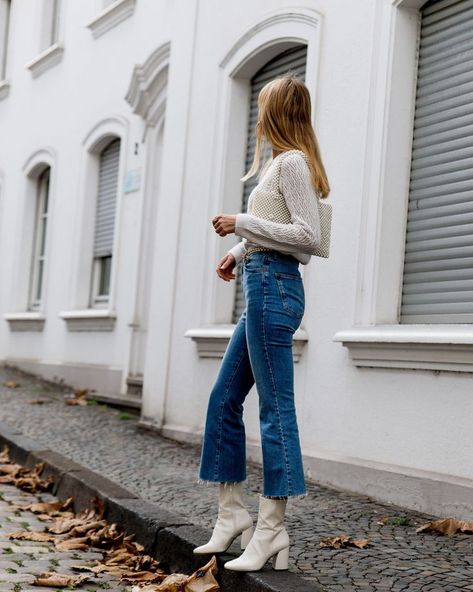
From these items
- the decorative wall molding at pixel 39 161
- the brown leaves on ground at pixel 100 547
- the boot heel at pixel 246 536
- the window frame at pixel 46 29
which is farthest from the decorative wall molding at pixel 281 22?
the window frame at pixel 46 29

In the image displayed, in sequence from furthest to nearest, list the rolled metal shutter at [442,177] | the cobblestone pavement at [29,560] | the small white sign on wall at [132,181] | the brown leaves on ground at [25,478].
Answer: the small white sign on wall at [132,181] → the brown leaves on ground at [25,478] → the rolled metal shutter at [442,177] → the cobblestone pavement at [29,560]

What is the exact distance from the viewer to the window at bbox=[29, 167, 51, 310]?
16.3 meters

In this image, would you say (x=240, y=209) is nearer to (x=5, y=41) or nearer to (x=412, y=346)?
(x=412, y=346)

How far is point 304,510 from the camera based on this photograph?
609 cm

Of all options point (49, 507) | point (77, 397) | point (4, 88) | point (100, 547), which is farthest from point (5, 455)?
point (4, 88)

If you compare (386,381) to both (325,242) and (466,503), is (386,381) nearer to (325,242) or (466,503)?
(466,503)

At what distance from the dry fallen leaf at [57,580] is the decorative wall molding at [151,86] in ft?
25.3

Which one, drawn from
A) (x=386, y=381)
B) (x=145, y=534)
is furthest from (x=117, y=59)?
(x=145, y=534)

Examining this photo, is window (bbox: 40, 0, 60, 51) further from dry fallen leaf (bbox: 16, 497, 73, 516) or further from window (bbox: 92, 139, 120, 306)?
dry fallen leaf (bbox: 16, 497, 73, 516)

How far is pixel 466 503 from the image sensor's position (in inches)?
225

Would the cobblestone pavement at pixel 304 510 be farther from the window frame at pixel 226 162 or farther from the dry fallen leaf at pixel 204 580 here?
the window frame at pixel 226 162

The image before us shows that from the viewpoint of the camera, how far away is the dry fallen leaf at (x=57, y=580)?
187 inches

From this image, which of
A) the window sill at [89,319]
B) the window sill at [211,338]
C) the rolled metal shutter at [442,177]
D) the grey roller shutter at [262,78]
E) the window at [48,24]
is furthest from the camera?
the window at [48,24]

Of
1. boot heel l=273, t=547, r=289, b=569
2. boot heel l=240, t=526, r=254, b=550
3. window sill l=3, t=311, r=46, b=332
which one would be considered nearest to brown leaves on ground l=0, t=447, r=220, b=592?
boot heel l=240, t=526, r=254, b=550
